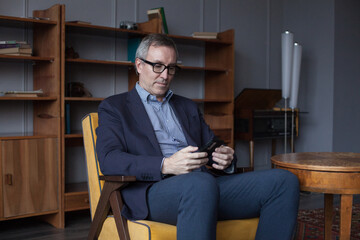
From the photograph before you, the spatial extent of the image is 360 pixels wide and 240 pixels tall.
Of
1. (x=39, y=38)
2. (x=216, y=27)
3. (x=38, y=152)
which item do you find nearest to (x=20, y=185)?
(x=38, y=152)

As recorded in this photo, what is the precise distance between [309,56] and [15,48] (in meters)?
3.92

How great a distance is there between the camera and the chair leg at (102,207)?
6.69 ft

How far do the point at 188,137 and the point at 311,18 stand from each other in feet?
13.6

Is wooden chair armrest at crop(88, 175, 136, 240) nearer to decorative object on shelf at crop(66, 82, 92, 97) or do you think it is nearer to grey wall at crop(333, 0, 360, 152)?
decorative object on shelf at crop(66, 82, 92, 97)

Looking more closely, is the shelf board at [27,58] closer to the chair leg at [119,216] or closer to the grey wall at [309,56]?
the chair leg at [119,216]

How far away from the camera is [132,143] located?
2.19 meters

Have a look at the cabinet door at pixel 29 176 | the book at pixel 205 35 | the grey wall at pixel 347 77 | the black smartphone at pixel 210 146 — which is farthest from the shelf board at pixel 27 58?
the grey wall at pixel 347 77

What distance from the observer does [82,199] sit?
372cm

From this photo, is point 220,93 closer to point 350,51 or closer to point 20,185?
point 350,51

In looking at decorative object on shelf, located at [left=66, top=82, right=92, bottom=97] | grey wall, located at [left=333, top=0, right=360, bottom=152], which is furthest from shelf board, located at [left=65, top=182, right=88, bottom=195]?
grey wall, located at [left=333, top=0, right=360, bottom=152]

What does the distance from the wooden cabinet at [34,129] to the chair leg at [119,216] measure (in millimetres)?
1641

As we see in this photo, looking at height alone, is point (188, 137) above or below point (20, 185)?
above

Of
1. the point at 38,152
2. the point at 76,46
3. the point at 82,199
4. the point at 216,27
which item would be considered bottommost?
the point at 82,199

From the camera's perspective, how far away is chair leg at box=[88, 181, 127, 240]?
80.3 inches
